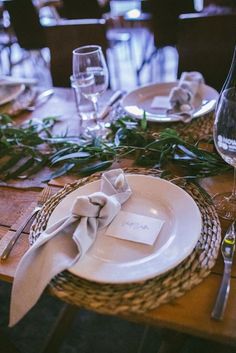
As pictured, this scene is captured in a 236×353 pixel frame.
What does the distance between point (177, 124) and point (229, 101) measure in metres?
0.38

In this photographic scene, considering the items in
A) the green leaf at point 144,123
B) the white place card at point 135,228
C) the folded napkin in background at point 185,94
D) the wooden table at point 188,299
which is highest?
the folded napkin in background at point 185,94

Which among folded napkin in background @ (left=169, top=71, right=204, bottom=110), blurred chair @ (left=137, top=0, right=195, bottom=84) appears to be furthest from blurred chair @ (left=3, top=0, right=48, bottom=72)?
folded napkin in background @ (left=169, top=71, right=204, bottom=110)

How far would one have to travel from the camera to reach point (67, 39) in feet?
5.32

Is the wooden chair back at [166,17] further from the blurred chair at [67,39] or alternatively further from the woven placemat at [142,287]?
the woven placemat at [142,287]

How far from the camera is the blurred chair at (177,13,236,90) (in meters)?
1.46

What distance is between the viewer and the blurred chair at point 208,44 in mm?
1465

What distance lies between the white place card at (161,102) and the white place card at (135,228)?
54 cm

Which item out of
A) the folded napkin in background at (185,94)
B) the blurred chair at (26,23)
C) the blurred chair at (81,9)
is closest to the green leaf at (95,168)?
the folded napkin in background at (185,94)

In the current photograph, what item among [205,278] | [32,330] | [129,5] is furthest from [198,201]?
[129,5]

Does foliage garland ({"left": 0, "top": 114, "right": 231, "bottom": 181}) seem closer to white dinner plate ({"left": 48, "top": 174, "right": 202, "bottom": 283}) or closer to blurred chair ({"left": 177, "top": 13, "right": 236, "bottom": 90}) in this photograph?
white dinner plate ({"left": 48, "top": 174, "right": 202, "bottom": 283})

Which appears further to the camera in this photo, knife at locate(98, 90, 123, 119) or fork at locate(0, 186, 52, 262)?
knife at locate(98, 90, 123, 119)

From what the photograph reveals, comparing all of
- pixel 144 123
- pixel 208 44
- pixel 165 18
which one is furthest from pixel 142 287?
pixel 165 18

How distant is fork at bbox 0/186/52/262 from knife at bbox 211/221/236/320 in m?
0.37

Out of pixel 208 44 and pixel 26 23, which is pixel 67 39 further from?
pixel 26 23
